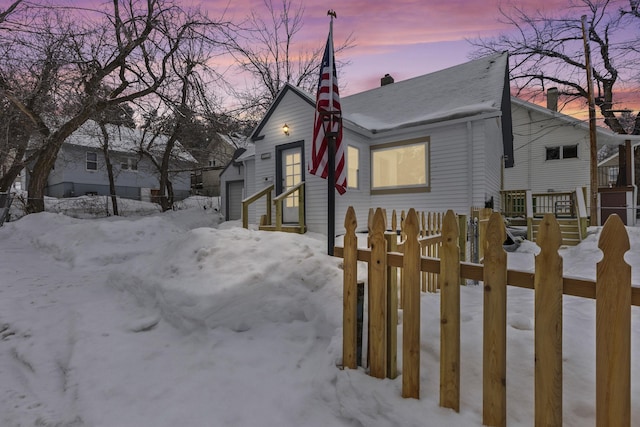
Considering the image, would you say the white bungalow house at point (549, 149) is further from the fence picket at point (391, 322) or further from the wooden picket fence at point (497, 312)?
the wooden picket fence at point (497, 312)

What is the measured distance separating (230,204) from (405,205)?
43.9 feet

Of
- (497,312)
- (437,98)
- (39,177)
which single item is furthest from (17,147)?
(497,312)

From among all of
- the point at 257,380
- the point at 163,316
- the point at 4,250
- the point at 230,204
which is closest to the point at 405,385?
the point at 257,380

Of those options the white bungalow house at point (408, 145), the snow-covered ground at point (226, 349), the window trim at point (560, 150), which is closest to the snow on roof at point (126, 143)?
the white bungalow house at point (408, 145)

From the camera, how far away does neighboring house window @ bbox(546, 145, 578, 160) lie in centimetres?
1767

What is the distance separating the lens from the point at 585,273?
567cm

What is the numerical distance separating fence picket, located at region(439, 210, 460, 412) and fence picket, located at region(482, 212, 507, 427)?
164 mm

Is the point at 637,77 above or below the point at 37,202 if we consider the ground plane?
above

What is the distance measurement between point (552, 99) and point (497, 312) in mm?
24089

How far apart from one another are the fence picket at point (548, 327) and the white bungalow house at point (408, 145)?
25.3ft

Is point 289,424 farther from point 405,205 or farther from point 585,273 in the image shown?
point 405,205

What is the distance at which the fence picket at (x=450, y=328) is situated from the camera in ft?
6.05

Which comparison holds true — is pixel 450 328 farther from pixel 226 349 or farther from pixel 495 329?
pixel 226 349

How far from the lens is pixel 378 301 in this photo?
2.25 m
